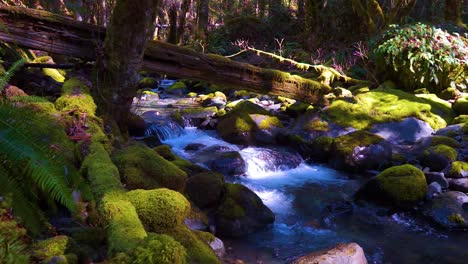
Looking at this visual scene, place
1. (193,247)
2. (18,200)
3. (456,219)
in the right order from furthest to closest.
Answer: (456,219), (193,247), (18,200)

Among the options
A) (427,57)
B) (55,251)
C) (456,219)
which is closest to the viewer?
(55,251)

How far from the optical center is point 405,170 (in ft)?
21.4

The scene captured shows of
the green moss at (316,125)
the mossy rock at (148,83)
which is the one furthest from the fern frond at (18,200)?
the mossy rock at (148,83)

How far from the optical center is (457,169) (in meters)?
6.85

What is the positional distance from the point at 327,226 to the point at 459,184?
8.17ft

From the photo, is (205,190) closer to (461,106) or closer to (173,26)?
(461,106)

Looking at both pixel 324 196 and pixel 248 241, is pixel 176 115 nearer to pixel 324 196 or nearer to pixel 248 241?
pixel 324 196

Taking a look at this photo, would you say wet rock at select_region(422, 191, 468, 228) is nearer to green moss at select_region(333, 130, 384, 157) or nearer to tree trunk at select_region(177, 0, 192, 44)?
green moss at select_region(333, 130, 384, 157)

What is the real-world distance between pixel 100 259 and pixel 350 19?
701 inches

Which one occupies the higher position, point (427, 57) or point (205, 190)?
point (427, 57)

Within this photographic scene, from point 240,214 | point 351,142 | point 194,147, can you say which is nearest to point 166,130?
point 194,147

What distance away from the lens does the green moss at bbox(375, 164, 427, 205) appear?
6176 millimetres

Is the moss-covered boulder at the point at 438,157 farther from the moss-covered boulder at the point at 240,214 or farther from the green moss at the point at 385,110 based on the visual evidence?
the moss-covered boulder at the point at 240,214

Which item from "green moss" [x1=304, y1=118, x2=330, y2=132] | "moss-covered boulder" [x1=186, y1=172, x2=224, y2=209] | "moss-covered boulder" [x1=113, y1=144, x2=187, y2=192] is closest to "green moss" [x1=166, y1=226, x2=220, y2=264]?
"moss-covered boulder" [x1=113, y1=144, x2=187, y2=192]
